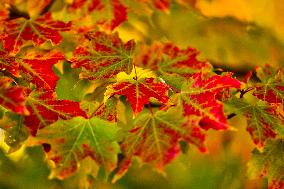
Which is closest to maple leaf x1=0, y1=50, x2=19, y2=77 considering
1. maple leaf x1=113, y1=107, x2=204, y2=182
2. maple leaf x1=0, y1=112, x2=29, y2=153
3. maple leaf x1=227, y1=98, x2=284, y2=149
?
maple leaf x1=0, y1=112, x2=29, y2=153

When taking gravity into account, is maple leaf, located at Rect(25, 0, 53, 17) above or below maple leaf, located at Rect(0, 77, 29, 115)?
above

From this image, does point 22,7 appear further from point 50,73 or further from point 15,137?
point 15,137

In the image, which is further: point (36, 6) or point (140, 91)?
point (36, 6)

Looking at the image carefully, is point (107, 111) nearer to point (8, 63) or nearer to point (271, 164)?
point (8, 63)

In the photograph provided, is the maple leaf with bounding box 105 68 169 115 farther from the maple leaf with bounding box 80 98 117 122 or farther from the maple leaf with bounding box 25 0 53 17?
the maple leaf with bounding box 25 0 53 17

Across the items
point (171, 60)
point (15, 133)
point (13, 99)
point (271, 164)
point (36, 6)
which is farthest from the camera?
point (36, 6)

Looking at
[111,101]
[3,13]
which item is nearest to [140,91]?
[111,101]

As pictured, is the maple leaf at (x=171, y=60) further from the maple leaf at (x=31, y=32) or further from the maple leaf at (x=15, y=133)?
the maple leaf at (x=15, y=133)
